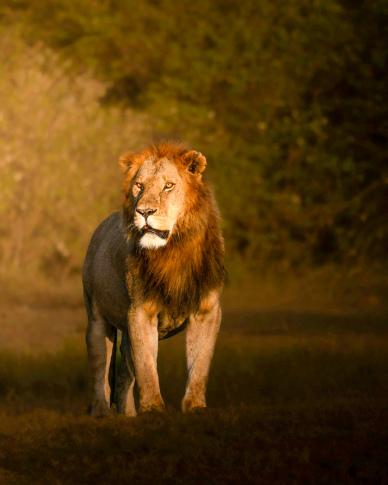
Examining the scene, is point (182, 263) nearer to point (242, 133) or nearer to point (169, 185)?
point (169, 185)

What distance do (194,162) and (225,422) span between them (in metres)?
1.48

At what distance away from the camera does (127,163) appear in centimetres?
853

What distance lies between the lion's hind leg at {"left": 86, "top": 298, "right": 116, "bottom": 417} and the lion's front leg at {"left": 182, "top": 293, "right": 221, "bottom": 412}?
1.09 metres

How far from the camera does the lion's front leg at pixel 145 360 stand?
27.0 feet

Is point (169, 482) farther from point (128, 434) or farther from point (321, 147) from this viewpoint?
point (321, 147)

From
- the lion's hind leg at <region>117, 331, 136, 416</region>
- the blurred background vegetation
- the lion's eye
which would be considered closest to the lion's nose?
the lion's eye

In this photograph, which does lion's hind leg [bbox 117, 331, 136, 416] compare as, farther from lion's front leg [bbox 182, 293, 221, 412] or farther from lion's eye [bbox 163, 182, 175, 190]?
lion's eye [bbox 163, 182, 175, 190]

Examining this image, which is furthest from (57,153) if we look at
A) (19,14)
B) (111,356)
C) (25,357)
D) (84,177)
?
(111,356)

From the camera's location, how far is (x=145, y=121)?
84.8 feet

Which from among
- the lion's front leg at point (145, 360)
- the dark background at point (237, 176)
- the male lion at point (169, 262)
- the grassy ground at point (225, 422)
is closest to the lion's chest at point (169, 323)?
the male lion at point (169, 262)

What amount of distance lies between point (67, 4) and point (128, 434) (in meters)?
22.3

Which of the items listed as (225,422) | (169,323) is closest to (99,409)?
(169,323)

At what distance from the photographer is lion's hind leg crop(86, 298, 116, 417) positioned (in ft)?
30.8

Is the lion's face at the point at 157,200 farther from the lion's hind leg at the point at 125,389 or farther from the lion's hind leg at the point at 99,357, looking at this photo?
the lion's hind leg at the point at 99,357
